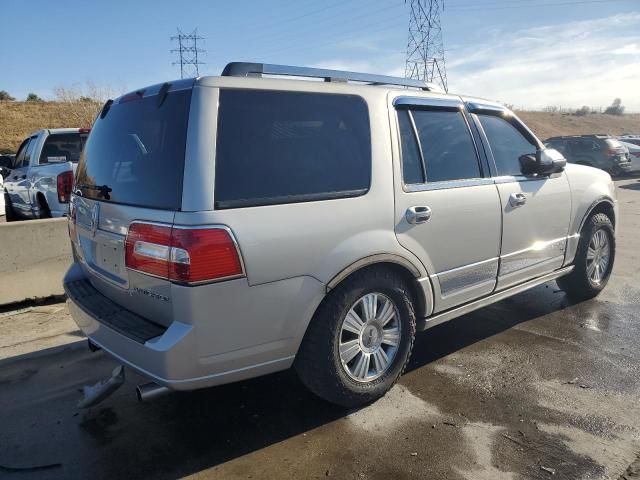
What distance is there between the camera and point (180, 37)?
5172cm

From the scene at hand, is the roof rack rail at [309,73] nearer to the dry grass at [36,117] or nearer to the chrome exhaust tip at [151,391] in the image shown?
the chrome exhaust tip at [151,391]

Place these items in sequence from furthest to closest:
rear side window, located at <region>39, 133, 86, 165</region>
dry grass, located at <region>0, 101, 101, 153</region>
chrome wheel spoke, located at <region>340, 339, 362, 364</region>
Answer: dry grass, located at <region>0, 101, 101, 153</region> → rear side window, located at <region>39, 133, 86, 165</region> → chrome wheel spoke, located at <region>340, 339, 362, 364</region>

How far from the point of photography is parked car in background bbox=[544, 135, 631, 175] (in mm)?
19266

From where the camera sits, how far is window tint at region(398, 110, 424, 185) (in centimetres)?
334

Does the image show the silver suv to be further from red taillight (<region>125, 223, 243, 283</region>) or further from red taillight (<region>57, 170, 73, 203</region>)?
red taillight (<region>57, 170, 73, 203</region>)

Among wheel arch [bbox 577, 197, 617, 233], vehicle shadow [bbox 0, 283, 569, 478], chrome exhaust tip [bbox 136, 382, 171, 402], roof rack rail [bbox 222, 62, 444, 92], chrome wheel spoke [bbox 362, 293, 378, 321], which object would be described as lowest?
vehicle shadow [bbox 0, 283, 569, 478]

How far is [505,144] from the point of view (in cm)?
423

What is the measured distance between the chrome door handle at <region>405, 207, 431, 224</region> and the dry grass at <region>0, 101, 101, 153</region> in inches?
1997

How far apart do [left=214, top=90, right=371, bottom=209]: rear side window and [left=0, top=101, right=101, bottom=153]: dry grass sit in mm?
50612

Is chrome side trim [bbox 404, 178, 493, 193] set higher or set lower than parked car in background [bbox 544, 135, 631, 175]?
higher

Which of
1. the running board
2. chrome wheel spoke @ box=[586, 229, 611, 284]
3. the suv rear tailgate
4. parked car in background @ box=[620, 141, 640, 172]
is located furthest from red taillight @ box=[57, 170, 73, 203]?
parked car in background @ box=[620, 141, 640, 172]

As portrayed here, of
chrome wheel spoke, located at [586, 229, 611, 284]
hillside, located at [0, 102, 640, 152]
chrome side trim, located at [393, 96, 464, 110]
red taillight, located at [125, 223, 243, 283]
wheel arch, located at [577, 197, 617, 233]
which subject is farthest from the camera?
hillside, located at [0, 102, 640, 152]

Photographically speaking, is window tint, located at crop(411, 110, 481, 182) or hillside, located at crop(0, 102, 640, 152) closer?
window tint, located at crop(411, 110, 481, 182)

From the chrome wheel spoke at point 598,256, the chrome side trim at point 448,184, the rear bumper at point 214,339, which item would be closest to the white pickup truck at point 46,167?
the rear bumper at point 214,339
